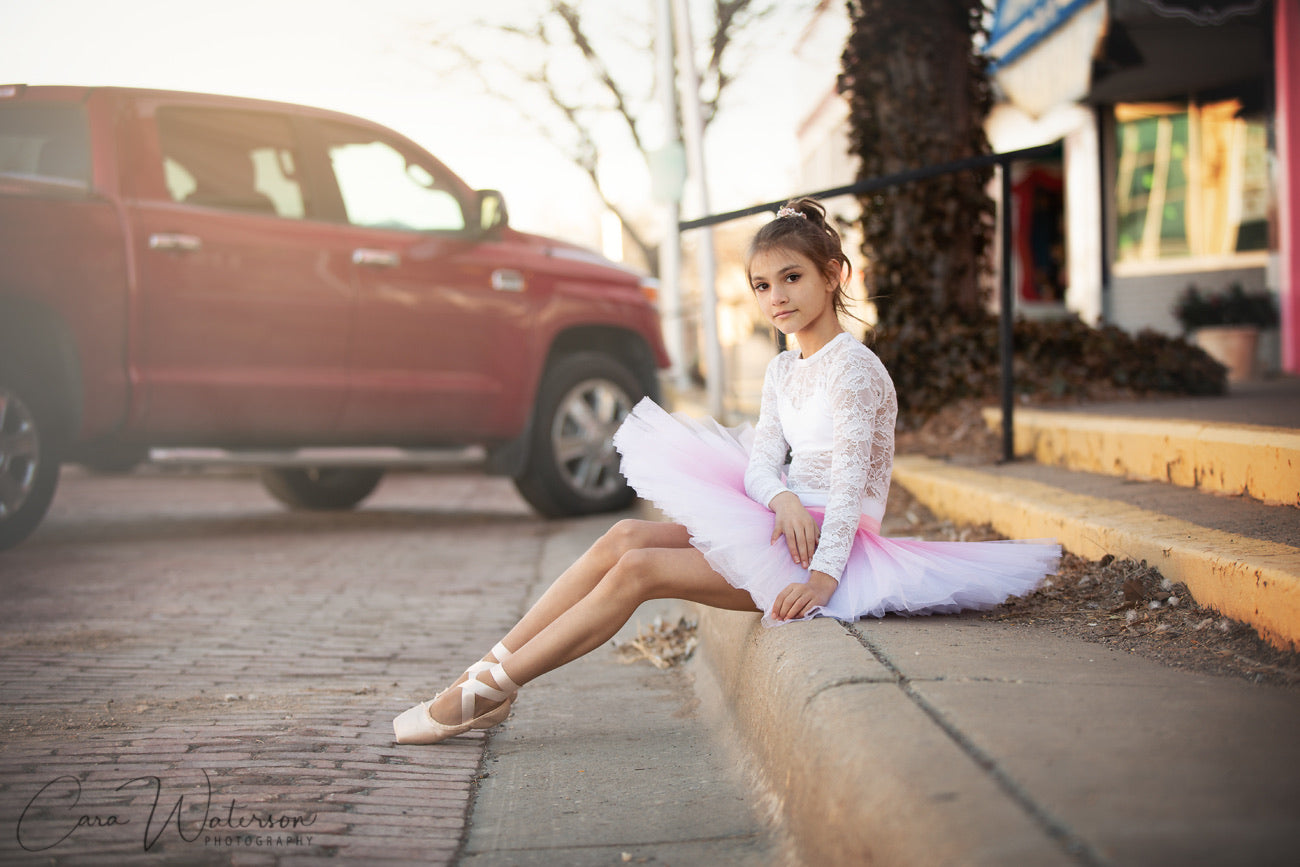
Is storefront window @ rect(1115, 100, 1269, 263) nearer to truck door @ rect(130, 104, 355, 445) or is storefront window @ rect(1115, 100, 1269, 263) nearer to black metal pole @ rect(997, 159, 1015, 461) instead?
black metal pole @ rect(997, 159, 1015, 461)

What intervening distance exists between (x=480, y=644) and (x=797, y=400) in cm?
155

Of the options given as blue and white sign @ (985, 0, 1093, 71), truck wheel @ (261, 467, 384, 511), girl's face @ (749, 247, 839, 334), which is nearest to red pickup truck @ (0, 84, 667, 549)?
truck wheel @ (261, 467, 384, 511)

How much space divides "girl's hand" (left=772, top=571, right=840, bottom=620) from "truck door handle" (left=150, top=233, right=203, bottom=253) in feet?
12.5

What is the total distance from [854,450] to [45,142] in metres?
4.15

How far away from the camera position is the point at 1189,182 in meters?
11.2

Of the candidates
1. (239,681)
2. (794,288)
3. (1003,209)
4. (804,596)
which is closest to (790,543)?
(804,596)

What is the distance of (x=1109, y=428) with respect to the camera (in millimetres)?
4203

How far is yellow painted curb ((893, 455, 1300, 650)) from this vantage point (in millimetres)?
2320

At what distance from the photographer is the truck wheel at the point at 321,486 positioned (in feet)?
23.5

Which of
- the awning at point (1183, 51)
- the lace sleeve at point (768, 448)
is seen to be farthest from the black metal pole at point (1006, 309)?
the awning at point (1183, 51)

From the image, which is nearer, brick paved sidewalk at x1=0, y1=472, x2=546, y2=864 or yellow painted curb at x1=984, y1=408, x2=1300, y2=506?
brick paved sidewalk at x1=0, y1=472, x2=546, y2=864

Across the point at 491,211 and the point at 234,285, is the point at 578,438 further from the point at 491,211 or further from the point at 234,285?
the point at 234,285

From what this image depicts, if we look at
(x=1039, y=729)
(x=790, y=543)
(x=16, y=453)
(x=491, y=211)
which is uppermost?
(x=491, y=211)

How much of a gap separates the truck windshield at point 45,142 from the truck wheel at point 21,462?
3.16ft
